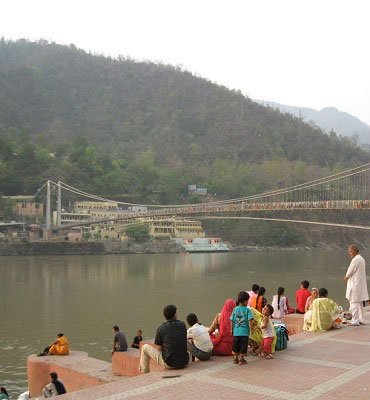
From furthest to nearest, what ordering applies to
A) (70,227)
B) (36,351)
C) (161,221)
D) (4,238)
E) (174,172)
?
1. (174,172)
2. (161,221)
3. (70,227)
4. (4,238)
5. (36,351)

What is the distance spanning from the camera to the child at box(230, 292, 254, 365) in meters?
4.06

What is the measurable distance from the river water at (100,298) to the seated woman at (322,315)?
10.4 ft

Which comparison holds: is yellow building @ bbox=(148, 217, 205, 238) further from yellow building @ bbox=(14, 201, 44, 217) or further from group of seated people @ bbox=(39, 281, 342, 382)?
group of seated people @ bbox=(39, 281, 342, 382)

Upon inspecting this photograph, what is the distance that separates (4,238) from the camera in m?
35.1

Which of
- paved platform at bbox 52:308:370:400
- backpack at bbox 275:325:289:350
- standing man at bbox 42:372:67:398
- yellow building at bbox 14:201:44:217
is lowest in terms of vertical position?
standing man at bbox 42:372:67:398

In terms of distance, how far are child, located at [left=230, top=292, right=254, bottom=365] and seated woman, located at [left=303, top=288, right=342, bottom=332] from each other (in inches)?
50.5

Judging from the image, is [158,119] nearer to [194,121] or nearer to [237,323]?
[194,121]

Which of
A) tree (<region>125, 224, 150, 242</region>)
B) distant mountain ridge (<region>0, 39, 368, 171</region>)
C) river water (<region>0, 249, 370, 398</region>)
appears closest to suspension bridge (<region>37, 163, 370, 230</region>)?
tree (<region>125, 224, 150, 242</region>)

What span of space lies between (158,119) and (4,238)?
135 ft

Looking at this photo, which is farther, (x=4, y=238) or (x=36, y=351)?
(x=4, y=238)

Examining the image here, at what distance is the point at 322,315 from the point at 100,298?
10336mm

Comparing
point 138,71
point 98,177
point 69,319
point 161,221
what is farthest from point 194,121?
point 69,319

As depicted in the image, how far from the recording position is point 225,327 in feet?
14.2

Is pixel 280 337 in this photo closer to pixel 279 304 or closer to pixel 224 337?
pixel 224 337
